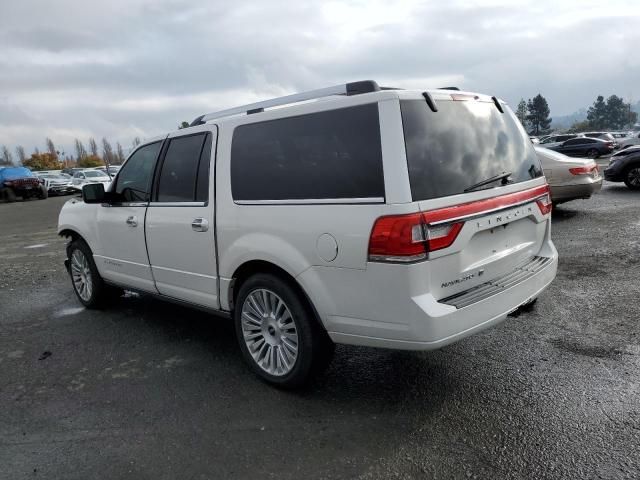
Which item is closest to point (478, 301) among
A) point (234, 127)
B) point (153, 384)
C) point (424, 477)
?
point (424, 477)

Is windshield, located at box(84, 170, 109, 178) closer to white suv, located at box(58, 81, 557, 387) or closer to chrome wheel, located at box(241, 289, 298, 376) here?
white suv, located at box(58, 81, 557, 387)

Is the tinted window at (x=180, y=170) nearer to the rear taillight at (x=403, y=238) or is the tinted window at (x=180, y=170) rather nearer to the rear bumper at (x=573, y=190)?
the rear taillight at (x=403, y=238)

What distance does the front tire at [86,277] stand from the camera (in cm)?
557

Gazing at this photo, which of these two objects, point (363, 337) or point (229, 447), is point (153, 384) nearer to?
point (229, 447)

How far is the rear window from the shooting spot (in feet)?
9.57

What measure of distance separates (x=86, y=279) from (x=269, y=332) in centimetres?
316

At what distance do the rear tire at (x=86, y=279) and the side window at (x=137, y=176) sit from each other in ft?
3.28

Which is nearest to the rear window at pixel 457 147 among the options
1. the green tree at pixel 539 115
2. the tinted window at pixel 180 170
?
the tinted window at pixel 180 170

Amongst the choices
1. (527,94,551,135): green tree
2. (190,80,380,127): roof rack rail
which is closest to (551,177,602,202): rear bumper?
(190,80,380,127): roof rack rail

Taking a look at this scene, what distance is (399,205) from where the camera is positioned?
2.79 meters

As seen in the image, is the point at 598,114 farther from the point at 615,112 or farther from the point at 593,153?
the point at 593,153

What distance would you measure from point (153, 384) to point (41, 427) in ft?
2.54

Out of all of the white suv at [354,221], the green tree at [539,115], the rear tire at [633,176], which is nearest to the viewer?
the white suv at [354,221]

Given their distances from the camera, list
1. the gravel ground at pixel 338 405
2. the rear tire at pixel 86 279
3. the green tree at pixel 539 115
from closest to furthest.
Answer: the gravel ground at pixel 338 405 < the rear tire at pixel 86 279 < the green tree at pixel 539 115
